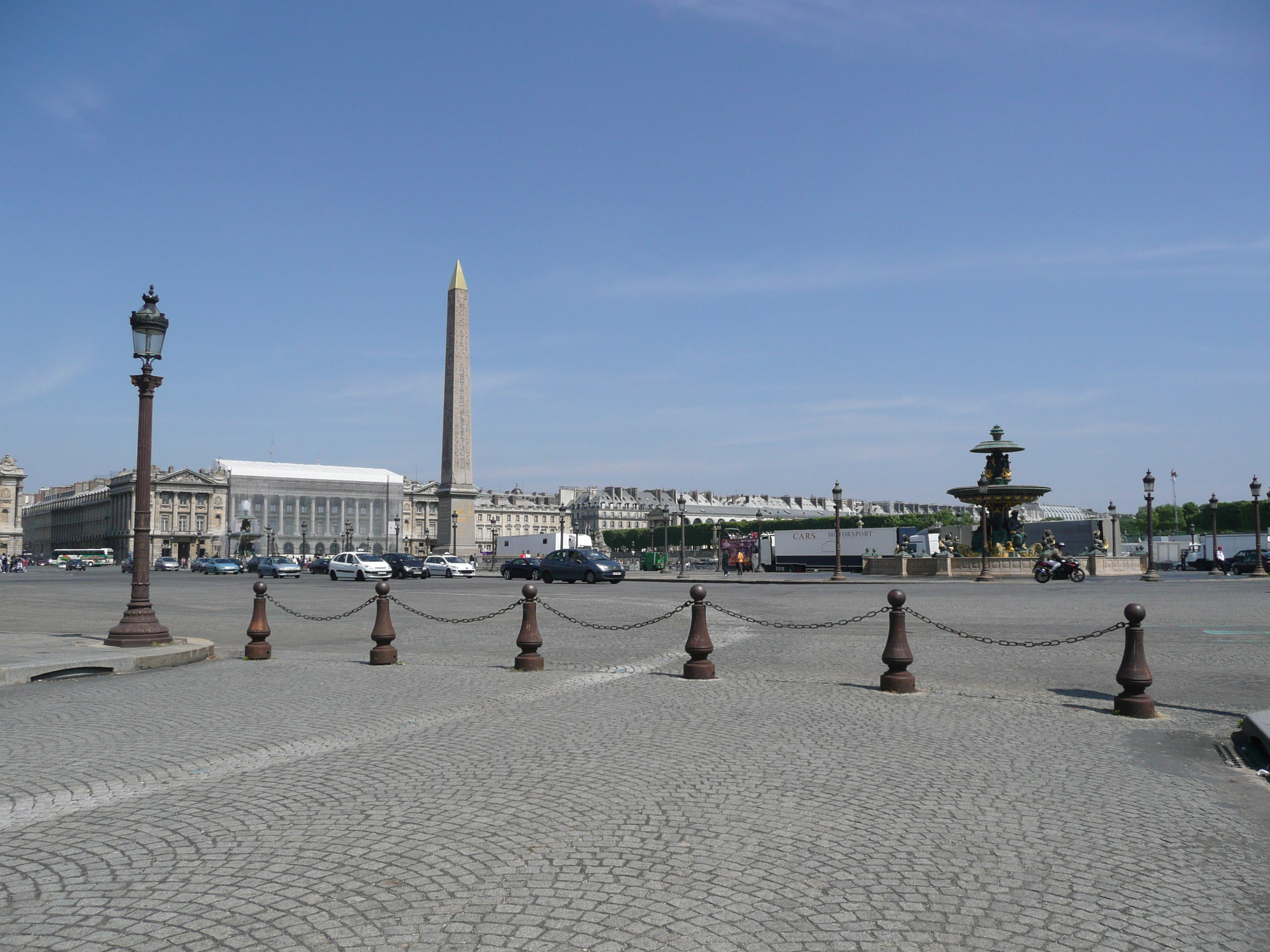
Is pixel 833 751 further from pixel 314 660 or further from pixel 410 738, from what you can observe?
pixel 314 660

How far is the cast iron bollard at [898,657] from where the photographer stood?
34.4 ft

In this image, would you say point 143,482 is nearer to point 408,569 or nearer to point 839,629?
point 839,629

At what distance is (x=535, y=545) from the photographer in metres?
77.5

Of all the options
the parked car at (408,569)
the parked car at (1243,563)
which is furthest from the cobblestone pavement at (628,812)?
the parked car at (1243,563)

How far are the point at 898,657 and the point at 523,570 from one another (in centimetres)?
4030

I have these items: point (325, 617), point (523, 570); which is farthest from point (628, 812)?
point (523, 570)

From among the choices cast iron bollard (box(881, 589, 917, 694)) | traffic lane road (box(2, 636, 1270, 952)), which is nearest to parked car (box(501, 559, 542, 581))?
cast iron bollard (box(881, 589, 917, 694))

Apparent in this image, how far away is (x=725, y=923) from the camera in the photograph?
13.2 feet

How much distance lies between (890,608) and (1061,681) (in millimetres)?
2134

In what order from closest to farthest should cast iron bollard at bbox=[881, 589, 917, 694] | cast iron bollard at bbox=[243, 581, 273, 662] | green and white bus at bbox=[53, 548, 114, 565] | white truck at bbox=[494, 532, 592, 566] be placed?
1. cast iron bollard at bbox=[881, 589, 917, 694]
2. cast iron bollard at bbox=[243, 581, 273, 662]
3. white truck at bbox=[494, 532, 592, 566]
4. green and white bus at bbox=[53, 548, 114, 565]

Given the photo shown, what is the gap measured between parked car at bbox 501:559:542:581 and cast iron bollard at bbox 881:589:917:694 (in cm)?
3670

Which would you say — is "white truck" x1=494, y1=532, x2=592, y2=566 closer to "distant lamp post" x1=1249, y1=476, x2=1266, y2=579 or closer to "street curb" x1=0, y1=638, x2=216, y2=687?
"distant lamp post" x1=1249, y1=476, x2=1266, y2=579

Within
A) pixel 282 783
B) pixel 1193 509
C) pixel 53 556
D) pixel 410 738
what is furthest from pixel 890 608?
pixel 53 556

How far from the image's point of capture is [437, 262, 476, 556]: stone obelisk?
5809 cm
